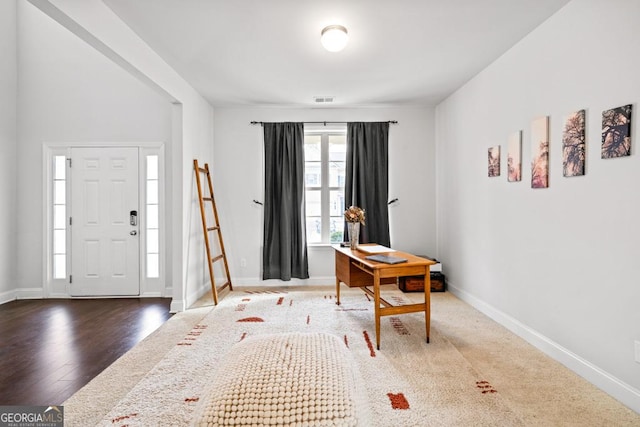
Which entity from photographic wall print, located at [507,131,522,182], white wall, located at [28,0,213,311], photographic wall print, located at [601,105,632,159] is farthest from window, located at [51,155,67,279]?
photographic wall print, located at [601,105,632,159]

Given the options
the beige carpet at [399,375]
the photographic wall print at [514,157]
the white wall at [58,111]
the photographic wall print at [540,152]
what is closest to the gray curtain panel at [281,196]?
the beige carpet at [399,375]

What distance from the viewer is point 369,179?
475 cm

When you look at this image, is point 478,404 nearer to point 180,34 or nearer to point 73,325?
point 180,34

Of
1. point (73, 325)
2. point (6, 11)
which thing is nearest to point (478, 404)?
point (73, 325)

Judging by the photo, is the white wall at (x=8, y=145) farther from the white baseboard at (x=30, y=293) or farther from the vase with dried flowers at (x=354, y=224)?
the vase with dried flowers at (x=354, y=224)

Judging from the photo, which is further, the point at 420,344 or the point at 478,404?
the point at 420,344

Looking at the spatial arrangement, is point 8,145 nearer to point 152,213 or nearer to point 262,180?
point 152,213

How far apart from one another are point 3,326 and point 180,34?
3361 millimetres

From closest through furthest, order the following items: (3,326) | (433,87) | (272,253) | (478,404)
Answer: (478,404), (3,326), (433,87), (272,253)

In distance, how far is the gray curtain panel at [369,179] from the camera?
472cm

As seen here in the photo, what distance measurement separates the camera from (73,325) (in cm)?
336

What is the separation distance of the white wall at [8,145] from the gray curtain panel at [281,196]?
3.24 meters

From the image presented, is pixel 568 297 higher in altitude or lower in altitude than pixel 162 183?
lower

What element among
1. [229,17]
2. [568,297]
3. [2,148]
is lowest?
[568,297]
